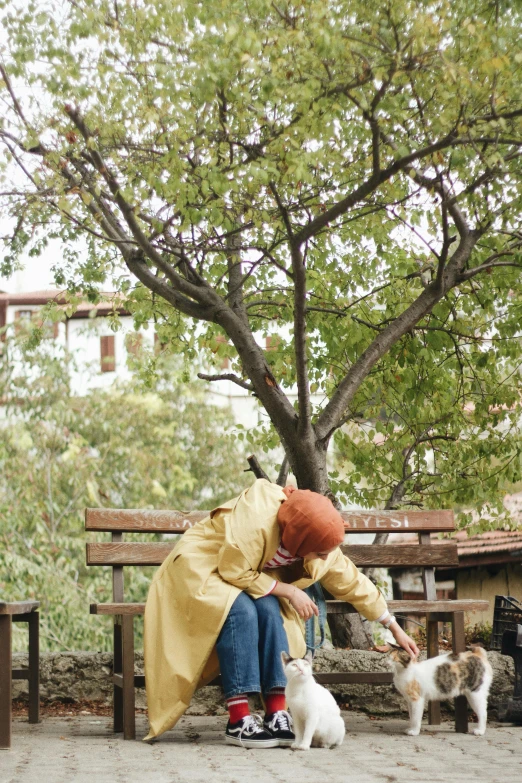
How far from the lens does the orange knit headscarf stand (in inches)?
178

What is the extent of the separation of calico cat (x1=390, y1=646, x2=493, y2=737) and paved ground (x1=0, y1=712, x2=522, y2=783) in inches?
6.4

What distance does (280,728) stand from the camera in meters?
4.67

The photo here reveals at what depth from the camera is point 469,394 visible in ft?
29.0

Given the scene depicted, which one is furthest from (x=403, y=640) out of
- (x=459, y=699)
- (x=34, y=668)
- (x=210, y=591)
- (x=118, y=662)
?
(x=34, y=668)

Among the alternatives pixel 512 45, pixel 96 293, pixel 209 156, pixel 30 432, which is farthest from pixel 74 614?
pixel 512 45

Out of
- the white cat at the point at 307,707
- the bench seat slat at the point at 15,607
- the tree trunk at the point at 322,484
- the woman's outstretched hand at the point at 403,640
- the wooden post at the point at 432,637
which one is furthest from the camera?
the tree trunk at the point at 322,484

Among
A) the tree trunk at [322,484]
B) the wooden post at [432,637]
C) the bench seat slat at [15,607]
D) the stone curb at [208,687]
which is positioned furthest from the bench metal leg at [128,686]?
the tree trunk at [322,484]

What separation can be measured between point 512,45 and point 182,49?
6.47ft

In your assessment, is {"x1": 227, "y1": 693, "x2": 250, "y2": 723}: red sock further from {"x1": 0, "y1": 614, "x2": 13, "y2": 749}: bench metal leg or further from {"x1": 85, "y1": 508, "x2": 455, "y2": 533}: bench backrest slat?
{"x1": 85, "y1": 508, "x2": 455, "y2": 533}: bench backrest slat

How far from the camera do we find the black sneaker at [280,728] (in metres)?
4.65

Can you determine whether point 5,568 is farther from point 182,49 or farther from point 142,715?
point 182,49

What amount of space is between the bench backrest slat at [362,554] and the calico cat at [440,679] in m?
0.65

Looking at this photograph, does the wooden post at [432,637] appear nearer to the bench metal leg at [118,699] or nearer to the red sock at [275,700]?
the red sock at [275,700]

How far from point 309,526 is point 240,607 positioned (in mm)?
519
